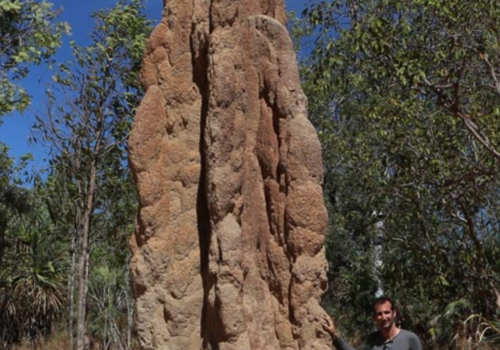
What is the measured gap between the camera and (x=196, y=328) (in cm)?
541

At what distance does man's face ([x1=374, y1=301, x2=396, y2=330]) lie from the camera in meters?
5.16

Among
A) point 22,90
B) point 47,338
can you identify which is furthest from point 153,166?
point 47,338

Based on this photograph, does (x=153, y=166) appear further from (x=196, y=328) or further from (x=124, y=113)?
(x=124, y=113)

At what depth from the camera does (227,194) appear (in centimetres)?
527

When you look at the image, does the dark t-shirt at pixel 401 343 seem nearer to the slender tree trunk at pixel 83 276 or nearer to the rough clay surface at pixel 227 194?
the rough clay surface at pixel 227 194

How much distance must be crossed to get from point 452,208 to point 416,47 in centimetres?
304

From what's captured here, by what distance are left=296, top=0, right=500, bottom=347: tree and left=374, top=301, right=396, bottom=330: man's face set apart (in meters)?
5.63

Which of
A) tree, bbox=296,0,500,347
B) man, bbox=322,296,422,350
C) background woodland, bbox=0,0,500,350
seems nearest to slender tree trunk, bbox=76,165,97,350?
background woodland, bbox=0,0,500,350

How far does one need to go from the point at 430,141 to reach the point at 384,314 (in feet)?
25.7

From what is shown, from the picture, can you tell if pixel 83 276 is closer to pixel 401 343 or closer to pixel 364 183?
pixel 364 183

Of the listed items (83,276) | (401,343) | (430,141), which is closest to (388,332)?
(401,343)

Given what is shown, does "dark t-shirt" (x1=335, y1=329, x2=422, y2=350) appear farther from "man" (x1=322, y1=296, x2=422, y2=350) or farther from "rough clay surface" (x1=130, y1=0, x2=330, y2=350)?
"rough clay surface" (x1=130, y1=0, x2=330, y2=350)

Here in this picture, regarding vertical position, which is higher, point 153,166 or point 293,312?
point 153,166

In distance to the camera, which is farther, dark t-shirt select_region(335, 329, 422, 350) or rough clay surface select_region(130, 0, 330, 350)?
rough clay surface select_region(130, 0, 330, 350)
